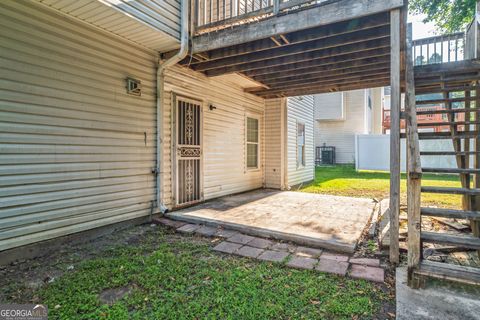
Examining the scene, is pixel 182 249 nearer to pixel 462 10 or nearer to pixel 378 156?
pixel 462 10

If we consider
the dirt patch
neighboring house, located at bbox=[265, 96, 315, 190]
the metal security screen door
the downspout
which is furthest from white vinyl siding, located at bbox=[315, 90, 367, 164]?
the dirt patch

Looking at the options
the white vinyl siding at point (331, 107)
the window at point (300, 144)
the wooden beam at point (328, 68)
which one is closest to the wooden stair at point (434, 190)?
the wooden beam at point (328, 68)

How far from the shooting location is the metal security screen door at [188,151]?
4969 mm

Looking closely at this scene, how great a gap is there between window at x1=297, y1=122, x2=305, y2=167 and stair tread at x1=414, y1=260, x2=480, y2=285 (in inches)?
259

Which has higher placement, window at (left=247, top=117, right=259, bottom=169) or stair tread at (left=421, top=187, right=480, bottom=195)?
window at (left=247, top=117, right=259, bottom=169)

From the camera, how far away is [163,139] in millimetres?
4613

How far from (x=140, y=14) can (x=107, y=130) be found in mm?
1641

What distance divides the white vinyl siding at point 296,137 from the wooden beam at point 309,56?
3.14 m

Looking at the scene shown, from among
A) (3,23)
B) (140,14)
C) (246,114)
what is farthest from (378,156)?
(3,23)

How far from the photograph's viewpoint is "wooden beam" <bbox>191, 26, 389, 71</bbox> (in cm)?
378

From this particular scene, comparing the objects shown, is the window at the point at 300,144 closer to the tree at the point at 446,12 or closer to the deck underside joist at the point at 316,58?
the deck underside joist at the point at 316,58

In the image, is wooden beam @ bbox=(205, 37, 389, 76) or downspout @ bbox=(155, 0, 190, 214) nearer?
wooden beam @ bbox=(205, 37, 389, 76)

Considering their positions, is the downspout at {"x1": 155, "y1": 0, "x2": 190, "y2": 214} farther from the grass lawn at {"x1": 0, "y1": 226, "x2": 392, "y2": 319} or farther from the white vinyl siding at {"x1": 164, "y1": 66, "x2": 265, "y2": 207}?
the grass lawn at {"x1": 0, "y1": 226, "x2": 392, "y2": 319}

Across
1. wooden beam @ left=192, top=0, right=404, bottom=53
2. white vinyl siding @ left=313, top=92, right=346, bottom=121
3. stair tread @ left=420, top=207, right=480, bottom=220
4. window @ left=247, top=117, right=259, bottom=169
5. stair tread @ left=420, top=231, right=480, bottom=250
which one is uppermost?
white vinyl siding @ left=313, top=92, right=346, bottom=121
